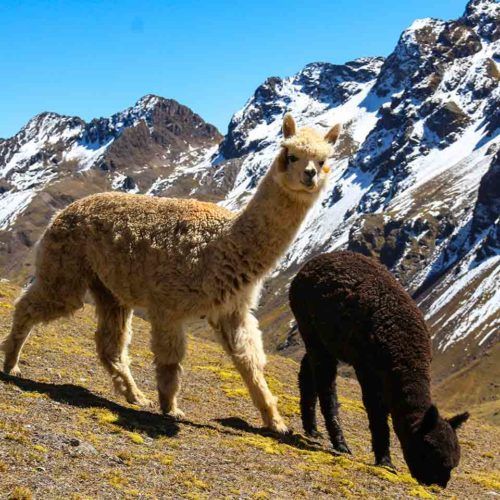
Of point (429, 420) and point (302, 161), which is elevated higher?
point (302, 161)

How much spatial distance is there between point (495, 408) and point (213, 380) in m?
194

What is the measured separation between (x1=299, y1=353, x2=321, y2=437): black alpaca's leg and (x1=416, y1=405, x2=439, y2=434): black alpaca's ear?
4.20m

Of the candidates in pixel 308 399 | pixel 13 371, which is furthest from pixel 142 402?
pixel 308 399

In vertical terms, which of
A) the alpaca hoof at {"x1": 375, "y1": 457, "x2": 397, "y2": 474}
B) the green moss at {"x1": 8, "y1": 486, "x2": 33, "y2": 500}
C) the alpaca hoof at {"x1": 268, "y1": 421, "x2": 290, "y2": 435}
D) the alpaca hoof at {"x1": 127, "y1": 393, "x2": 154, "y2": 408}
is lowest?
the alpaca hoof at {"x1": 127, "y1": 393, "x2": 154, "y2": 408}

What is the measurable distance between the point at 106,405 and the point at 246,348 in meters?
3.00

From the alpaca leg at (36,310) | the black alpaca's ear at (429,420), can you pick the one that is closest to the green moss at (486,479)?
the black alpaca's ear at (429,420)

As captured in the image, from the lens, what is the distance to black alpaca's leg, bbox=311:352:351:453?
1541cm

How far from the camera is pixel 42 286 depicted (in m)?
15.0

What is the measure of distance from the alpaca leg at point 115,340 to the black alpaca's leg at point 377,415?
15.4 ft

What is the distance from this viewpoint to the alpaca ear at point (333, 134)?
44.6 feet

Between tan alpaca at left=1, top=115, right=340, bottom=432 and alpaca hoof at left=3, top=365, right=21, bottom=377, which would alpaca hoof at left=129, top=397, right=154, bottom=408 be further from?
alpaca hoof at left=3, top=365, right=21, bottom=377

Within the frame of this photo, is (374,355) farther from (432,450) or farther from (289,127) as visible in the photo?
(289,127)

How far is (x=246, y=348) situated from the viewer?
1347 centimetres

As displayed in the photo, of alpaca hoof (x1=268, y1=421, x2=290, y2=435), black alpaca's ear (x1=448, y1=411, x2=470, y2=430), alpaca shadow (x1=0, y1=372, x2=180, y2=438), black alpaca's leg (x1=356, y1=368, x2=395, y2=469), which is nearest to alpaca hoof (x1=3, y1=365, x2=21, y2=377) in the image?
alpaca shadow (x1=0, y1=372, x2=180, y2=438)
